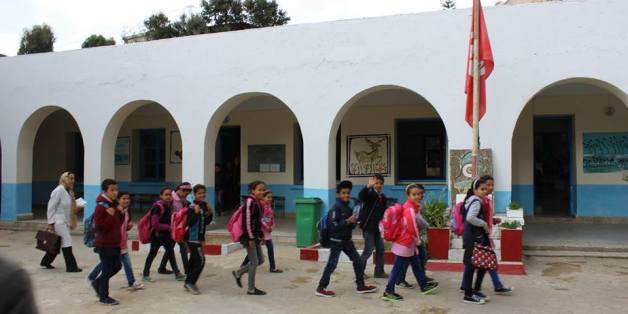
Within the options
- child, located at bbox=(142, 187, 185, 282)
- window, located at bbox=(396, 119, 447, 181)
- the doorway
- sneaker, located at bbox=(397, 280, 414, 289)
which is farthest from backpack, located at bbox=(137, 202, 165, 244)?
the doorway

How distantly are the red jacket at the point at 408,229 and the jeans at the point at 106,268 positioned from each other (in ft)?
11.1

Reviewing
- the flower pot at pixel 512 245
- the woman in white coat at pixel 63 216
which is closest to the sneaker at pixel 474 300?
the flower pot at pixel 512 245

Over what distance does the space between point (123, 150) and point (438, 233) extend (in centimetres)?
1088

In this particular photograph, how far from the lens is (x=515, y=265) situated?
7496 mm

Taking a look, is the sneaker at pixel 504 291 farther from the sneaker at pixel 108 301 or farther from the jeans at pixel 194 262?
the sneaker at pixel 108 301

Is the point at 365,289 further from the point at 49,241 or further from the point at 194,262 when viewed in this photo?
the point at 49,241

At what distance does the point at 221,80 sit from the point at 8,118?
6.18 metres

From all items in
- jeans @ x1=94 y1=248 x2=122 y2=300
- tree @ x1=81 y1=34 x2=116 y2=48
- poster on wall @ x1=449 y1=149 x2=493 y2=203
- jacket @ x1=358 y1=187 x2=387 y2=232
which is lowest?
jeans @ x1=94 y1=248 x2=122 y2=300

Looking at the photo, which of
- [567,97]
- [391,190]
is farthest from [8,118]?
[567,97]

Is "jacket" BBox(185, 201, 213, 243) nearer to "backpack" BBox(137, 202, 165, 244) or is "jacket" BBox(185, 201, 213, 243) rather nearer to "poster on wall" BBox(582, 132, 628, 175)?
"backpack" BBox(137, 202, 165, 244)

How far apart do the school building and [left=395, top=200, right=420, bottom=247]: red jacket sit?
3.20 meters

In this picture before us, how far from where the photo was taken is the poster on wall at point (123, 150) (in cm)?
1547

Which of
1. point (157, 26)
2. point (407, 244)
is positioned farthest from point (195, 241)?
point (157, 26)

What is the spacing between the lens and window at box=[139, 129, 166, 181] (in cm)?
1523
